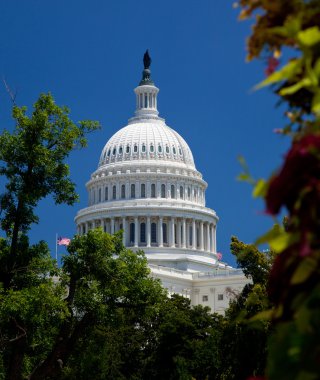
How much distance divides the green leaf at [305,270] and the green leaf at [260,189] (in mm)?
613

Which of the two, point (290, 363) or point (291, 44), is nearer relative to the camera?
point (290, 363)

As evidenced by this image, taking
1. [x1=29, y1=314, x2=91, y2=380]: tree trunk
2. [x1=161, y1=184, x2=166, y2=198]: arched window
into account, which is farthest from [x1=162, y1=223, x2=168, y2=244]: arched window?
[x1=29, y1=314, x2=91, y2=380]: tree trunk

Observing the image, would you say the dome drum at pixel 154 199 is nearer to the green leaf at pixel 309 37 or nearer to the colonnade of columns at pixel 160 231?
the colonnade of columns at pixel 160 231

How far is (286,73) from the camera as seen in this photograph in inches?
202

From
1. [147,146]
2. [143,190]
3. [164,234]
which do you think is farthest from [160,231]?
[147,146]

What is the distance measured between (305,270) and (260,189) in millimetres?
674

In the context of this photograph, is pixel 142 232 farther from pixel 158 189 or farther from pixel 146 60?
pixel 146 60

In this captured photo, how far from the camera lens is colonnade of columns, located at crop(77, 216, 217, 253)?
145375 millimetres

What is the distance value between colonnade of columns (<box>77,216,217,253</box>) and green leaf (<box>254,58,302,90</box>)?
138m

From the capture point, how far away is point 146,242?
14500 centimetres

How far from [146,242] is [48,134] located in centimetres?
11160

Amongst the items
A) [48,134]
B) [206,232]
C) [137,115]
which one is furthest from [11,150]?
[137,115]

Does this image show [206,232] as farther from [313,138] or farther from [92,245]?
[313,138]

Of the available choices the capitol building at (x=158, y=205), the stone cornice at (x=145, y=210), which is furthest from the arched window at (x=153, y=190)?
the stone cornice at (x=145, y=210)
